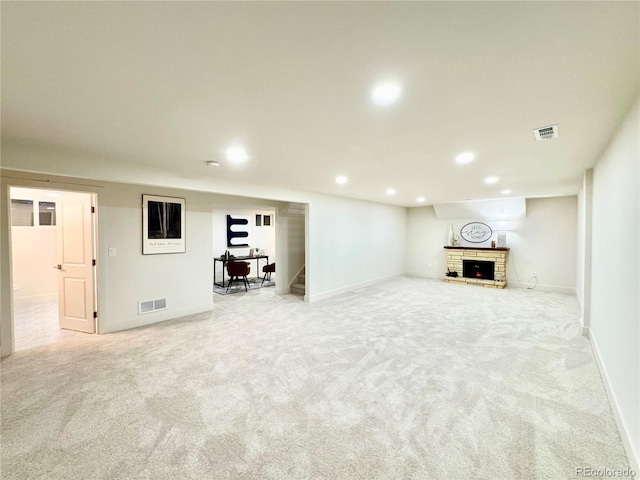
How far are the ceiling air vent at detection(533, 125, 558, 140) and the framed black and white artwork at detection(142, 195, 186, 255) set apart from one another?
4.87 meters

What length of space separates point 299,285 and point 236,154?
14.3 ft

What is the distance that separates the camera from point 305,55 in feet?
4.42

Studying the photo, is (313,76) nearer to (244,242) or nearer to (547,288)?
(547,288)

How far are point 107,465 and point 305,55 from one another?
268 centimetres

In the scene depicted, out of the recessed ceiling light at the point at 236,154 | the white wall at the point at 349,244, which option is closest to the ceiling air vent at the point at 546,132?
the recessed ceiling light at the point at 236,154

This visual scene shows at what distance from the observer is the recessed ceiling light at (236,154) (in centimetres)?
288

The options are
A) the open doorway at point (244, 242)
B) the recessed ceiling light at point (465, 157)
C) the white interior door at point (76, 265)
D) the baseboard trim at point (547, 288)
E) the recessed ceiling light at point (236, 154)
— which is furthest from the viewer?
the open doorway at point (244, 242)

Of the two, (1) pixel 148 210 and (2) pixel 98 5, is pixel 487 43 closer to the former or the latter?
(2) pixel 98 5

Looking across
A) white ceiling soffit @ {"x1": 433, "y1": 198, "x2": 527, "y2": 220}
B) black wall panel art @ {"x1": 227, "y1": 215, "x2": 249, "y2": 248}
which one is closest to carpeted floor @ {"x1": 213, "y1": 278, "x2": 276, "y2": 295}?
black wall panel art @ {"x1": 227, "y1": 215, "x2": 249, "y2": 248}

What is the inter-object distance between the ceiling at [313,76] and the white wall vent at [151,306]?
7.48ft

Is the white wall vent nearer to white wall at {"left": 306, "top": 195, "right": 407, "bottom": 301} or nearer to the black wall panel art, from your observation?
white wall at {"left": 306, "top": 195, "right": 407, "bottom": 301}

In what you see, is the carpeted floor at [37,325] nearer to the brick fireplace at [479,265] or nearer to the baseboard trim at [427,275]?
the baseboard trim at [427,275]

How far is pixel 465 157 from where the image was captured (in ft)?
10.4

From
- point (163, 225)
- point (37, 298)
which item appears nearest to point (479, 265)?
point (163, 225)
